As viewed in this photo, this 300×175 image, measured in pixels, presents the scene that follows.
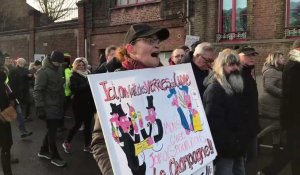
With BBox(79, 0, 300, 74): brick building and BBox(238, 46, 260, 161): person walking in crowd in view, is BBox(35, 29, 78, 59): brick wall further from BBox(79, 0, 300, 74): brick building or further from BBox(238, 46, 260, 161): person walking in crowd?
BBox(238, 46, 260, 161): person walking in crowd

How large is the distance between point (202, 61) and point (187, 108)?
2029 millimetres

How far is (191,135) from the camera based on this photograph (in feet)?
9.34

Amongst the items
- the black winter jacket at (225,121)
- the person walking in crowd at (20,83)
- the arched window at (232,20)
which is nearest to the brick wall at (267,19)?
the arched window at (232,20)

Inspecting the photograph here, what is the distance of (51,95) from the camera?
22.8ft

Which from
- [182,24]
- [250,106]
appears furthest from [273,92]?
[182,24]

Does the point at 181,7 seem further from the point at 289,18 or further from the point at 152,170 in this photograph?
the point at 152,170

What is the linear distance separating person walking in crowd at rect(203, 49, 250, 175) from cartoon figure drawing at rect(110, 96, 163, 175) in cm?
163

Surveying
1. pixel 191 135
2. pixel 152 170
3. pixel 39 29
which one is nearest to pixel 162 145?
pixel 152 170

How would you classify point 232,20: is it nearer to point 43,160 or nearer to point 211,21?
point 211,21

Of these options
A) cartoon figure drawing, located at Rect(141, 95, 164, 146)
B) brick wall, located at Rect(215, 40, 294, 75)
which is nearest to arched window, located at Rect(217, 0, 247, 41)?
brick wall, located at Rect(215, 40, 294, 75)

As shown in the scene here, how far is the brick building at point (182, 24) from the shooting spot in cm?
1300

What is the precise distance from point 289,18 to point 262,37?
98 cm

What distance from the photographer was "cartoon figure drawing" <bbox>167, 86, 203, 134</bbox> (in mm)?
2788

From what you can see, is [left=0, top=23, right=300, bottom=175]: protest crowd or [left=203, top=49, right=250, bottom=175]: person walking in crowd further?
[left=203, top=49, right=250, bottom=175]: person walking in crowd
